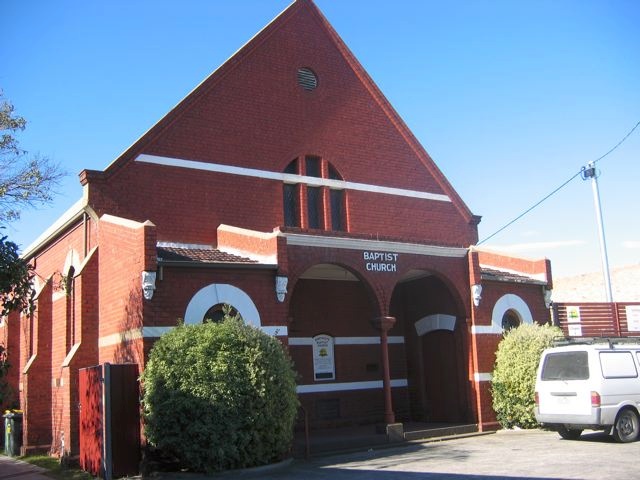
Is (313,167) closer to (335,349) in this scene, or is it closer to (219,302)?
(335,349)

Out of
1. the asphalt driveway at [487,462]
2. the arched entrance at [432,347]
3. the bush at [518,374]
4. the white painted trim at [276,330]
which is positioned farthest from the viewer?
the arched entrance at [432,347]

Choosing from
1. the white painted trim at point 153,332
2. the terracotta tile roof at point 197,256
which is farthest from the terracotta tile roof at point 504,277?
the white painted trim at point 153,332

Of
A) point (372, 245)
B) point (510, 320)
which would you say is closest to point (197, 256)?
point (372, 245)

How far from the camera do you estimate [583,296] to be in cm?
6288

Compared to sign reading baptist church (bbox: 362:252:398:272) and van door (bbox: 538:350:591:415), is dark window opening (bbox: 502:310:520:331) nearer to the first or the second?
van door (bbox: 538:350:591:415)

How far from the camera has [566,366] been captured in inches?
601

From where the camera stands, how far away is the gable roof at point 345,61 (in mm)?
18109

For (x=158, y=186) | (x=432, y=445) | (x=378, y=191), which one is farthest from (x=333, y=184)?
(x=432, y=445)

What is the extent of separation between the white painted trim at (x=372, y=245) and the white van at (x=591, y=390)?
4.15 m

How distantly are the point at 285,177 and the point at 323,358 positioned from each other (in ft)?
17.7

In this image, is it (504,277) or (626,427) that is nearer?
(626,427)

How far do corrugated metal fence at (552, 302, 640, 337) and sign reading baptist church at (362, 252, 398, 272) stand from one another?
6.70m

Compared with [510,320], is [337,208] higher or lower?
higher

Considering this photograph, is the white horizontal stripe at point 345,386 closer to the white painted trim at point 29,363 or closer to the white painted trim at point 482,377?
the white painted trim at point 482,377
